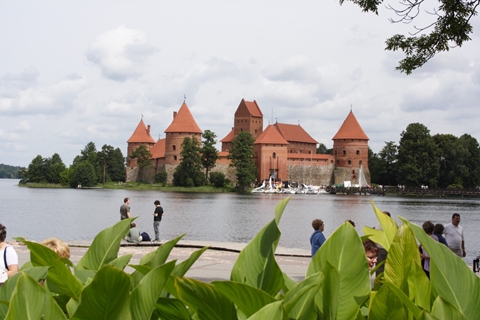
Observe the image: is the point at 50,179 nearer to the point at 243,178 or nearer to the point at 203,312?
the point at 243,178

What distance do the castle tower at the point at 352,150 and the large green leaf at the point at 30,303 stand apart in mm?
79299

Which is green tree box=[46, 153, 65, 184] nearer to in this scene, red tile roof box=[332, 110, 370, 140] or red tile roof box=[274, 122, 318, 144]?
red tile roof box=[274, 122, 318, 144]

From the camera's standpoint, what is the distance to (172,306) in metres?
1.39

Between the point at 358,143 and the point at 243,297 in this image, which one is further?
the point at 358,143

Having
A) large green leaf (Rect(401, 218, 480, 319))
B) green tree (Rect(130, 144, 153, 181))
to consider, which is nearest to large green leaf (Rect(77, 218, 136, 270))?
large green leaf (Rect(401, 218, 480, 319))

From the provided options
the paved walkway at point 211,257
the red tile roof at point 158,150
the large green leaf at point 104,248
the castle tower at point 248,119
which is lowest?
the paved walkway at point 211,257

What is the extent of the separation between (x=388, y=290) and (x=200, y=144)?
73180 mm

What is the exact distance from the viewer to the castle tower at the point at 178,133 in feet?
258

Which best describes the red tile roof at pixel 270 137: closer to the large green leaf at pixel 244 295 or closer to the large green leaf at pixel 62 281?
the large green leaf at pixel 62 281

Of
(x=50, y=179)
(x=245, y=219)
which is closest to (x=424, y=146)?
(x=245, y=219)

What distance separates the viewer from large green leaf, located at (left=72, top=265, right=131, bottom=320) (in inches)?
45.2

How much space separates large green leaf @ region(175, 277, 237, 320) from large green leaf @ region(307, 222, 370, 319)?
7.7 inches

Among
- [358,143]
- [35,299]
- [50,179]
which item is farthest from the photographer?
[50,179]

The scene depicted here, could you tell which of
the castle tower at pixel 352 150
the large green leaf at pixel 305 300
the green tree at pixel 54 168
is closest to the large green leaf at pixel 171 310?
the large green leaf at pixel 305 300
